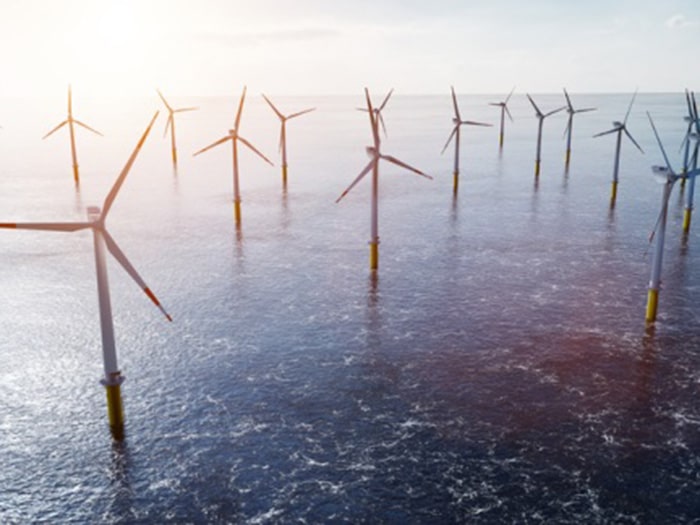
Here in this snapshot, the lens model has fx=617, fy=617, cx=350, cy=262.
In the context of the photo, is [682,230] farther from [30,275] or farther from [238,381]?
[30,275]

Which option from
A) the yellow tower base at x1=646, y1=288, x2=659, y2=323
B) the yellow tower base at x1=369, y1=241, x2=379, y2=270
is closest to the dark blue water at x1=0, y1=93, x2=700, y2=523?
the yellow tower base at x1=646, y1=288, x2=659, y2=323

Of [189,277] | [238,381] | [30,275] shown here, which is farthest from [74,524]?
[30,275]

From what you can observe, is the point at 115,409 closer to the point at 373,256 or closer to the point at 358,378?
the point at 358,378

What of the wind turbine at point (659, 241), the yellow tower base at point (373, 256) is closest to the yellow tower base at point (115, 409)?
the yellow tower base at point (373, 256)

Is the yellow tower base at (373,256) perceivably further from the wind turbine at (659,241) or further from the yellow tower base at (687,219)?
the yellow tower base at (687,219)

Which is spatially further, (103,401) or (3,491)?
(103,401)

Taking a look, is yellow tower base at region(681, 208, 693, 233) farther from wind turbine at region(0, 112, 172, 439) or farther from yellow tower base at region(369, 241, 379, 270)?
Result: wind turbine at region(0, 112, 172, 439)

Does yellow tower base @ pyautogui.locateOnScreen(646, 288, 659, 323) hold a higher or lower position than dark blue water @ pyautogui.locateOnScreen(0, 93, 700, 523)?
higher
